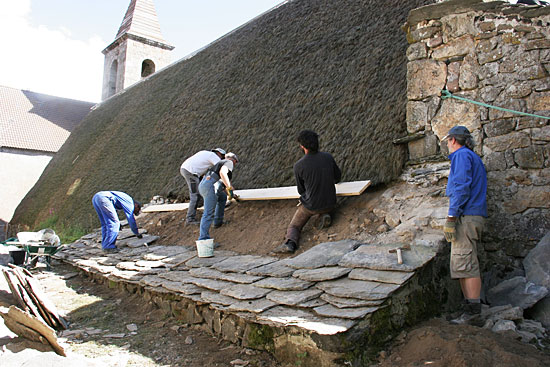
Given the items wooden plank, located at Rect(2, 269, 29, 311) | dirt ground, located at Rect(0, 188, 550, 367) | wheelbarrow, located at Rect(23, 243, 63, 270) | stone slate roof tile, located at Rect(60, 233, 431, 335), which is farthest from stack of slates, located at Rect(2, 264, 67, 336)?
wheelbarrow, located at Rect(23, 243, 63, 270)

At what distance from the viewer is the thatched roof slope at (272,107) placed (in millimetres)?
5062

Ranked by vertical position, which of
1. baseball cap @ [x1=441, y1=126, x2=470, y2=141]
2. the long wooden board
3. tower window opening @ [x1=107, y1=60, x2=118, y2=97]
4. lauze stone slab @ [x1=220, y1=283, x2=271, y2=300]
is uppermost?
tower window opening @ [x1=107, y1=60, x2=118, y2=97]

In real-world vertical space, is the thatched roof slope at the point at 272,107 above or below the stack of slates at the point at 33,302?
above

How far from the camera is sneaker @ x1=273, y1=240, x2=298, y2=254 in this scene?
13.4ft

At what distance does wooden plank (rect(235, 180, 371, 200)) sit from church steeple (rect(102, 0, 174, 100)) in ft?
53.4

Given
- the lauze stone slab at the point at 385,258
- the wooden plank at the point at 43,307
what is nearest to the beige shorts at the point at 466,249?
the lauze stone slab at the point at 385,258

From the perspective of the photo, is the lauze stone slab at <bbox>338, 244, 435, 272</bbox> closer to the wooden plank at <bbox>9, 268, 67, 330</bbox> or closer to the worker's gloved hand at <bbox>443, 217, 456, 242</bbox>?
the worker's gloved hand at <bbox>443, 217, 456, 242</bbox>

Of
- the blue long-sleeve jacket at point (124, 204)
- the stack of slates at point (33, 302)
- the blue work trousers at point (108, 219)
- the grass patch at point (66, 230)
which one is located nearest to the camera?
the stack of slates at point (33, 302)

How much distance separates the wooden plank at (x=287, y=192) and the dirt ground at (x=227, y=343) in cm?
15

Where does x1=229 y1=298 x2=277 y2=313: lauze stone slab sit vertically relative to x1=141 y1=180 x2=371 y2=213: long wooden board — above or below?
below

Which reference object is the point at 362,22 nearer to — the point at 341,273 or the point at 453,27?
the point at 453,27

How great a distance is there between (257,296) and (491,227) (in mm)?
2299

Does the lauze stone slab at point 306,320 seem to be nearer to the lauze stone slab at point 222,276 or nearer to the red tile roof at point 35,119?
the lauze stone slab at point 222,276

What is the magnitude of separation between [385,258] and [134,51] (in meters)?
20.1
